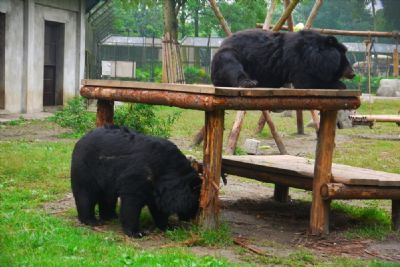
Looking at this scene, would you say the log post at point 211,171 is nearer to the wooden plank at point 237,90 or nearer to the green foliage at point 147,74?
the wooden plank at point 237,90

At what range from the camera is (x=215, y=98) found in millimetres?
5863

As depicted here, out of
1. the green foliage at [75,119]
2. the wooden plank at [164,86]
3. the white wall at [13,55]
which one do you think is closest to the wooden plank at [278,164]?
the wooden plank at [164,86]

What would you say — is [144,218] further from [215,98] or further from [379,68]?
[379,68]

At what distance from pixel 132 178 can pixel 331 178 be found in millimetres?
1798

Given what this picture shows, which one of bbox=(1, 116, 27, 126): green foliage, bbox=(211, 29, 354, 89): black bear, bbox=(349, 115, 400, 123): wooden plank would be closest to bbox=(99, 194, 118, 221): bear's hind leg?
bbox=(211, 29, 354, 89): black bear

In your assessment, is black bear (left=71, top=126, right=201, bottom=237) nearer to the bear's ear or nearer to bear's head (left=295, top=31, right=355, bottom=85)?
bear's head (left=295, top=31, right=355, bottom=85)

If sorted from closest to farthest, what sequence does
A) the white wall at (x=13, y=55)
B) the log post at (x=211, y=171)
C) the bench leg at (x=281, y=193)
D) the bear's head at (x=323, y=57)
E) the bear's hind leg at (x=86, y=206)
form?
the log post at (x=211, y=171) → the bear's hind leg at (x=86, y=206) → the bear's head at (x=323, y=57) → the bench leg at (x=281, y=193) → the white wall at (x=13, y=55)

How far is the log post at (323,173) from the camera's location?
665 cm

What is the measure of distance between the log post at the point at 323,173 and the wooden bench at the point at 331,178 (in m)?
0.05

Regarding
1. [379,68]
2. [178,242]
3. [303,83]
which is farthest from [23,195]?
[379,68]

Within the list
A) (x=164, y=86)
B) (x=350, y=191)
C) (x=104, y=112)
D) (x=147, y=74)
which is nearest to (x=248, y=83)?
(x=164, y=86)

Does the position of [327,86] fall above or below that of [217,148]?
above

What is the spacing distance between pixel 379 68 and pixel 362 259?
39.6m

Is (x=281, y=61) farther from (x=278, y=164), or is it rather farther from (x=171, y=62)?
(x=171, y=62)
